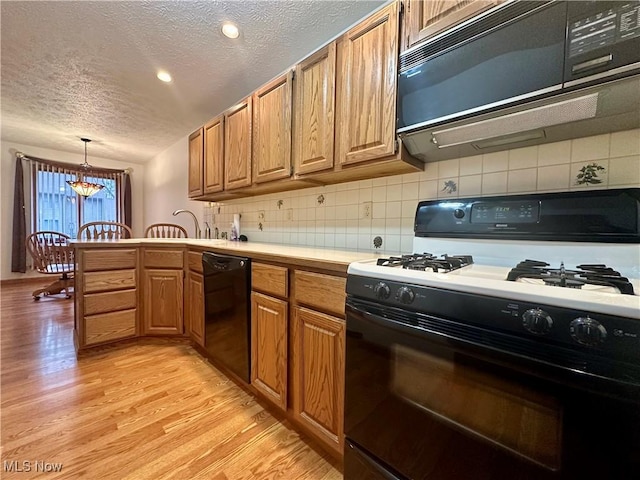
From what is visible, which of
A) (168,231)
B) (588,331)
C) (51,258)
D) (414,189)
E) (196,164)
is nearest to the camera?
(588,331)

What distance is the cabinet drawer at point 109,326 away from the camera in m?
2.11

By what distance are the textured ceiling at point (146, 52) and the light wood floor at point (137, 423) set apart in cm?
237

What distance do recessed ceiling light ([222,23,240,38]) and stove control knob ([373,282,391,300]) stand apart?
6.45 feet

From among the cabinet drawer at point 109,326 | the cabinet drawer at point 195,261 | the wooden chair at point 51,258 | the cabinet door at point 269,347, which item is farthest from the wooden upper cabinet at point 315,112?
the wooden chair at point 51,258

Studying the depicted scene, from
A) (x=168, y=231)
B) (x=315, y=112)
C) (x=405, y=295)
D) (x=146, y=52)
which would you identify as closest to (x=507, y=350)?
(x=405, y=295)

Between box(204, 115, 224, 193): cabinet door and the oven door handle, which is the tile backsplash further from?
the oven door handle

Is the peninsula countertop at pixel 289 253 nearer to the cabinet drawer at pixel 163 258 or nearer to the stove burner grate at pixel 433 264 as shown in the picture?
the cabinet drawer at pixel 163 258

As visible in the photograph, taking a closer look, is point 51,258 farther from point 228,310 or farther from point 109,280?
point 228,310

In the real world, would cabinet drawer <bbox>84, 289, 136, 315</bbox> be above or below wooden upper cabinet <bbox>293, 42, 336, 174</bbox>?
below

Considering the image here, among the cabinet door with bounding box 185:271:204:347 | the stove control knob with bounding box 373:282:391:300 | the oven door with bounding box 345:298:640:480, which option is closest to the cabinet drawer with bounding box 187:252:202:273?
the cabinet door with bounding box 185:271:204:347

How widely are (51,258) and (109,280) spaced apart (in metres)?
2.60

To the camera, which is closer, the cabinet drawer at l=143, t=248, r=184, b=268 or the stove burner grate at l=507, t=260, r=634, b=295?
the stove burner grate at l=507, t=260, r=634, b=295

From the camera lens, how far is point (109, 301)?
7.17ft

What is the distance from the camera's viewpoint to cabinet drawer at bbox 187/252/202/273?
6.85 ft
